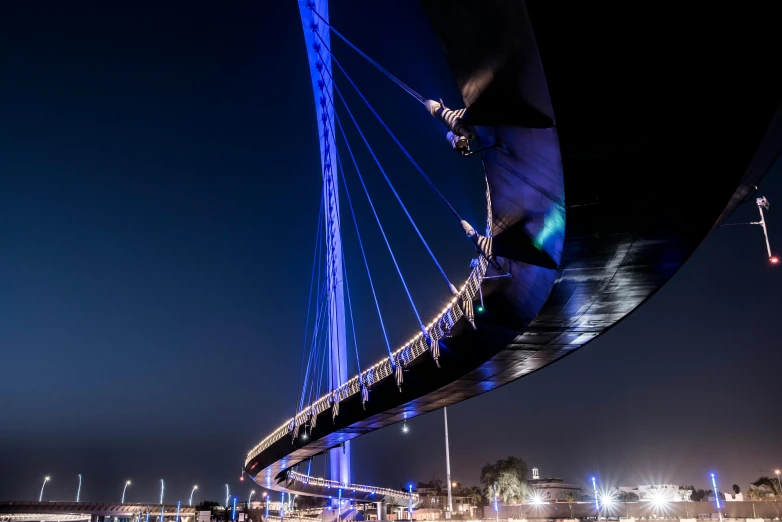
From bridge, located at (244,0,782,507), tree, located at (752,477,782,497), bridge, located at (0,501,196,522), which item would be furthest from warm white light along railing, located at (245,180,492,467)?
tree, located at (752,477,782,497)

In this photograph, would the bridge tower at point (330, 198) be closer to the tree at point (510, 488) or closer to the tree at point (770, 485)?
the tree at point (510, 488)

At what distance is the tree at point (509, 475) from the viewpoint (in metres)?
89.2

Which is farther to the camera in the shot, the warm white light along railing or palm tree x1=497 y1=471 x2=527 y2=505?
palm tree x1=497 y1=471 x2=527 y2=505

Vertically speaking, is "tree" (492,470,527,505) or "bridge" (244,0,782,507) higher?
"bridge" (244,0,782,507)

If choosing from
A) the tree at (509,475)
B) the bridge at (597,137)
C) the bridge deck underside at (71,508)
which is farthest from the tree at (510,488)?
the bridge at (597,137)

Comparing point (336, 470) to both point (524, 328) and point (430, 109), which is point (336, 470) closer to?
point (524, 328)

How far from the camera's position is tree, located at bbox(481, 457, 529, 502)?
89.2 meters

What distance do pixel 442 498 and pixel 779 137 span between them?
432 ft

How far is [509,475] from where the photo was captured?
8981 centimetres

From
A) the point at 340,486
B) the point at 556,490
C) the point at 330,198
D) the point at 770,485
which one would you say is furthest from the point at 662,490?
the point at 330,198

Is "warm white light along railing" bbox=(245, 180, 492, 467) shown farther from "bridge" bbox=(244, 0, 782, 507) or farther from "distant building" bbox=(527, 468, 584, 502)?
"distant building" bbox=(527, 468, 584, 502)

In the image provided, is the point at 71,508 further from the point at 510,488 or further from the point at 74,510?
the point at 510,488

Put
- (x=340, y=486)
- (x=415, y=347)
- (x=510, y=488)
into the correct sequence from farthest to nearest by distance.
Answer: (x=510, y=488), (x=340, y=486), (x=415, y=347)

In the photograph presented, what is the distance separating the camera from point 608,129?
10.1 m
